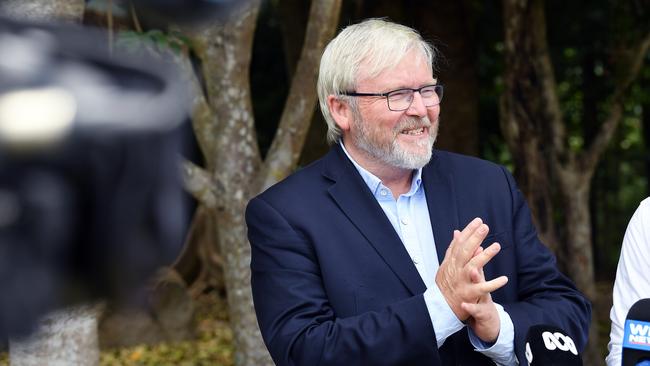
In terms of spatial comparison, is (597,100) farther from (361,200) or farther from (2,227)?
(2,227)

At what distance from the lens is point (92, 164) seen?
0.98 metres

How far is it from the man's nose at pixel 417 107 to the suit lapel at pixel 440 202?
0.62 feet

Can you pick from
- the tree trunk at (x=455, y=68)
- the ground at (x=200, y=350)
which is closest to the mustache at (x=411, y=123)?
A: the tree trunk at (x=455, y=68)

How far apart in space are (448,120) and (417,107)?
560cm

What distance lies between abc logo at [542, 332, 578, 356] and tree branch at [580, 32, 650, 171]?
494 centimetres

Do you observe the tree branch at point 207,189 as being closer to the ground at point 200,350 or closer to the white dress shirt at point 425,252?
the white dress shirt at point 425,252

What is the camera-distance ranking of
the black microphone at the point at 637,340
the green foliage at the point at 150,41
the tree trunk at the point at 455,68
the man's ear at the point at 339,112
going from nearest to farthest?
the green foliage at the point at 150,41 → the black microphone at the point at 637,340 → the man's ear at the point at 339,112 → the tree trunk at the point at 455,68

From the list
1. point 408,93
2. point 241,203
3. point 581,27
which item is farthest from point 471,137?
point 408,93

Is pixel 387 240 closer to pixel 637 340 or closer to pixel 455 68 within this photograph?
pixel 637 340

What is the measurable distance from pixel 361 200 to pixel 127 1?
5.34ft

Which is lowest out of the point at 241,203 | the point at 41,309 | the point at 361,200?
the point at 241,203

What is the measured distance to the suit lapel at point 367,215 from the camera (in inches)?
105

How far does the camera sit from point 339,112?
9.54ft

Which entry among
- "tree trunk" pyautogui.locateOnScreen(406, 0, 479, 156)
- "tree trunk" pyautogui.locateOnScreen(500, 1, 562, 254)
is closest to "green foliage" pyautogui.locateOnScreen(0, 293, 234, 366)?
"tree trunk" pyautogui.locateOnScreen(406, 0, 479, 156)
